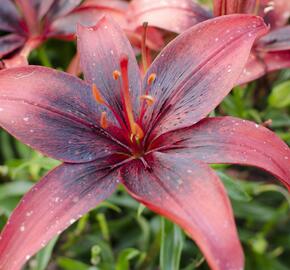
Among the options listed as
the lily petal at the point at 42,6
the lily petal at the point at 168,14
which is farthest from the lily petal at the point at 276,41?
the lily petal at the point at 42,6

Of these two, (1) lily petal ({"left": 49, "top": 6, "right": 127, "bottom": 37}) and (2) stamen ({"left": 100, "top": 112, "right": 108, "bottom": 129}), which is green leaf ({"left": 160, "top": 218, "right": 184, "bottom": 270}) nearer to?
(2) stamen ({"left": 100, "top": 112, "right": 108, "bottom": 129})

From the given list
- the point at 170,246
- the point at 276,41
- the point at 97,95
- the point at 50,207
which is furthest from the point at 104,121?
the point at 276,41

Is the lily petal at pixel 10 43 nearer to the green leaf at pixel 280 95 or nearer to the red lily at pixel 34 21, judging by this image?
the red lily at pixel 34 21

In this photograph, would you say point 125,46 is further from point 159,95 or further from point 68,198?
point 68,198

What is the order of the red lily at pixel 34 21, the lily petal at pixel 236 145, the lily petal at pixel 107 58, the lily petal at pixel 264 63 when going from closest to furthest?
the lily petal at pixel 236 145 → the lily petal at pixel 107 58 → the lily petal at pixel 264 63 → the red lily at pixel 34 21

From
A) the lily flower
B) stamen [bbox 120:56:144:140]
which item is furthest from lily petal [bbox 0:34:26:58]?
stamen [bbox 120:56:144:140]

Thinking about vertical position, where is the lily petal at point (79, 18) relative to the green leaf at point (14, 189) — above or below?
above

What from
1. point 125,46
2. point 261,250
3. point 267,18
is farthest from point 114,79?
point 261,250
